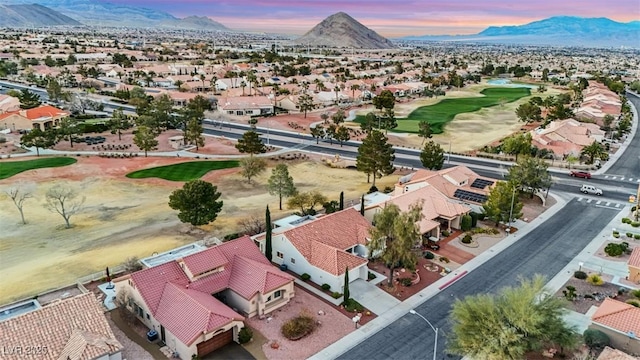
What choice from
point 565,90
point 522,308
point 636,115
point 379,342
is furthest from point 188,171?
point 565,90

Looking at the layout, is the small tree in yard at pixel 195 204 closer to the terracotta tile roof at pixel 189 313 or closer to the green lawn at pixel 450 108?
the terracotta tile roof at pixel 189 313

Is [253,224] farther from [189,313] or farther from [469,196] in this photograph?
[469,196]

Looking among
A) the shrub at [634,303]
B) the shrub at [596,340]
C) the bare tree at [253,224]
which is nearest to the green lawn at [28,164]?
the bare tree at [253,224]

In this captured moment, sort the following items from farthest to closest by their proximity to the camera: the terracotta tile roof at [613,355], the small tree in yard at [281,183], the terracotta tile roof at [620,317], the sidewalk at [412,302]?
the small tree in yard at [281,183], the sidewalk at [412,302], the terracotta tile roof at [620,317], the terracotta tile roof at [613,355]

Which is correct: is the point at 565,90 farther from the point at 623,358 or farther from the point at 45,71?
the point at 45,71

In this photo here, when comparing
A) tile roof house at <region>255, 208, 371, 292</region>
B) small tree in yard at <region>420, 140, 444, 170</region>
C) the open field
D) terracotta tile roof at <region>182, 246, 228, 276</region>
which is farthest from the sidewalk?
the open field

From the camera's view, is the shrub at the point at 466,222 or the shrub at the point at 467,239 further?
the shrub at the point at 466,222
